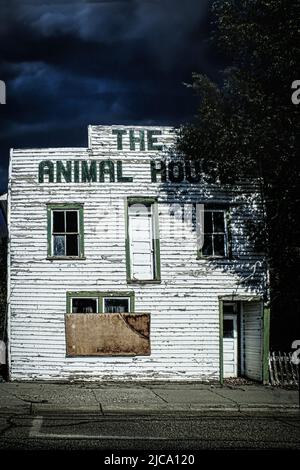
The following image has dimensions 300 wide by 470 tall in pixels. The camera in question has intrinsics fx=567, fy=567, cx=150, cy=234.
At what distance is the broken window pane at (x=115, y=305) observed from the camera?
56.9 ft

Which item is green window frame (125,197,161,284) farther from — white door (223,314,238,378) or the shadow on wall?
white door (223,314,238,378)

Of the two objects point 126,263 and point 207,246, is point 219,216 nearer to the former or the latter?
point 207,246

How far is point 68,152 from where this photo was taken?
17.6 m

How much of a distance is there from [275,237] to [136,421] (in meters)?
8.92

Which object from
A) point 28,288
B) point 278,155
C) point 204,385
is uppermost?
point 278,155

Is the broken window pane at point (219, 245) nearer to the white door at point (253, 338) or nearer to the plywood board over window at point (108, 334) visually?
the white door at point (253, 338)

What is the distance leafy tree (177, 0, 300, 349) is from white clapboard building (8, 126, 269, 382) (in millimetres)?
635

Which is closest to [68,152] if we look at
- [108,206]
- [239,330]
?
[108,206]

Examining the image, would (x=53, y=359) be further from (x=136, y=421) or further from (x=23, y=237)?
(x=136, y=421)

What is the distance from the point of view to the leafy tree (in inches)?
617

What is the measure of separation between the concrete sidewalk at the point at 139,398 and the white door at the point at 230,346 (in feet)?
5.77

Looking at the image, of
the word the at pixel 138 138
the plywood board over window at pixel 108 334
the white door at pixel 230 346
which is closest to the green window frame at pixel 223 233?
the white door at pixel 230 346

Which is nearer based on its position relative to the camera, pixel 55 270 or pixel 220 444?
pixel 220 444

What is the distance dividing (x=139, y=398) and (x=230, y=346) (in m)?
5.68
